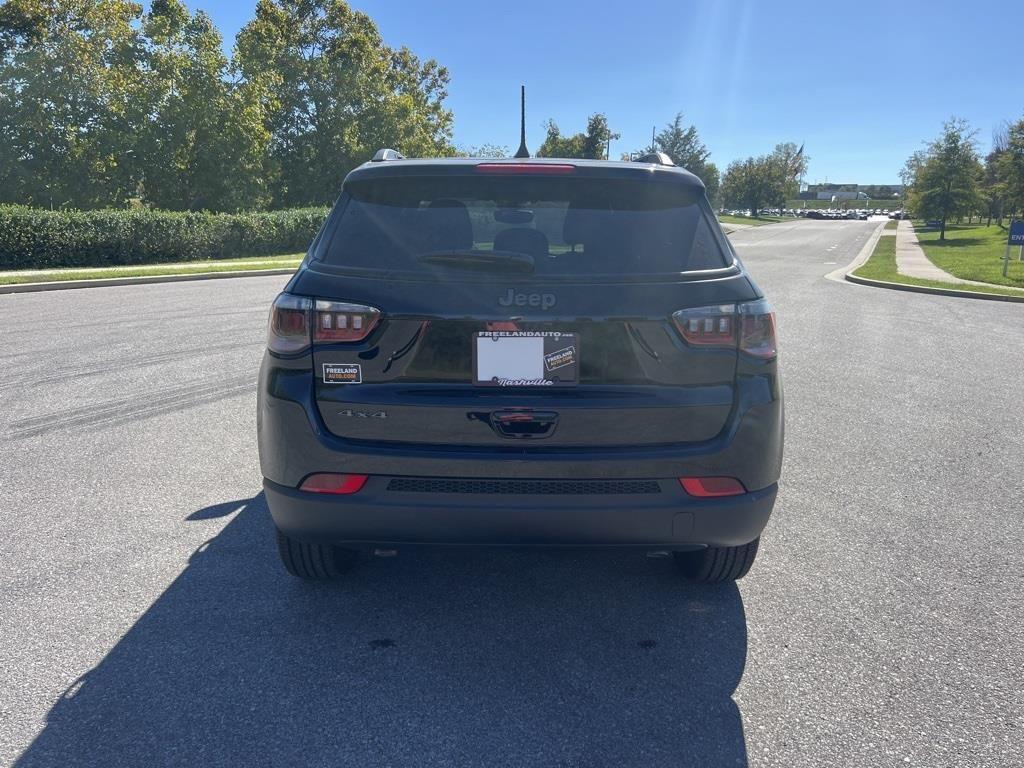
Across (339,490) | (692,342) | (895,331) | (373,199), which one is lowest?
→ (895,331)

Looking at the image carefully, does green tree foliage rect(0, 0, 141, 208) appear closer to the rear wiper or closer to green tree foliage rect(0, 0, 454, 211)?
green tree foliage rect(0, 0, 454, 211)

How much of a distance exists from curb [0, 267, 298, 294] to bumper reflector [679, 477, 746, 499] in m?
15.6

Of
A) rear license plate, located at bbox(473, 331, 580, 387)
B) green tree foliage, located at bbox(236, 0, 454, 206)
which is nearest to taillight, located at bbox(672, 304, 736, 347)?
rear license plate, located at bbox(473, 331, 580, 387)

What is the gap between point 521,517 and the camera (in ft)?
8.89

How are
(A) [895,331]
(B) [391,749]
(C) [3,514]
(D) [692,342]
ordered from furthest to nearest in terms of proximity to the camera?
(A) [895,331] < (C) [3,514] < (D) [692,342] < (B) [391,749]

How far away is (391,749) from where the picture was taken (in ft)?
7.82

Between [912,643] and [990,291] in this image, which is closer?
[912,643]

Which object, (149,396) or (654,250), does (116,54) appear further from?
(654,250)

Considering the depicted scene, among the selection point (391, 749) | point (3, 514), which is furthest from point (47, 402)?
point (391, 749)

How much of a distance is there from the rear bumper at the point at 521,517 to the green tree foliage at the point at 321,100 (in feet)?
121

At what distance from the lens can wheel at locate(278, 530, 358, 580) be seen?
3249mm

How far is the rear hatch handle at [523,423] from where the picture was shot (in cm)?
270

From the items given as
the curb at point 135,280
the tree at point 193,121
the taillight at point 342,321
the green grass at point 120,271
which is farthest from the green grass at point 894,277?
the tree at point 193,121

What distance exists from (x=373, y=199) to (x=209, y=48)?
1220 inches
